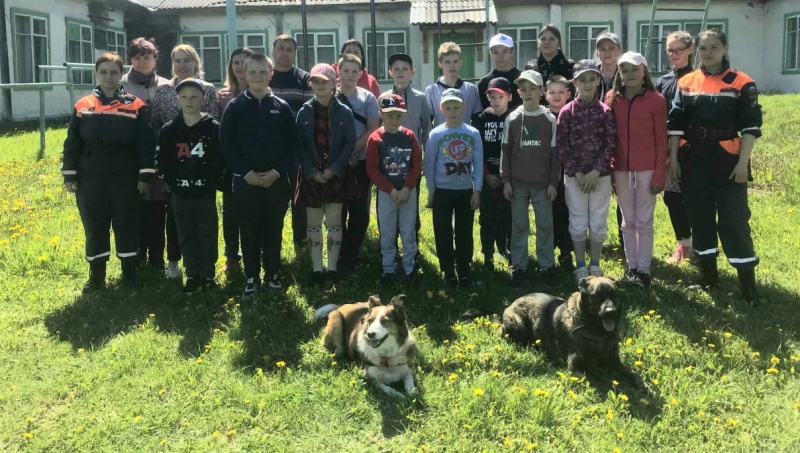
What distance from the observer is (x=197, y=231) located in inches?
228

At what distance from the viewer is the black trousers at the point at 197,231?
18.7ft

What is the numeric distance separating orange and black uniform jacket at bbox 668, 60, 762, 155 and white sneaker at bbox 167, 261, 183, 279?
15.3 ft

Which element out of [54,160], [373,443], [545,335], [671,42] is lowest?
[373,443]

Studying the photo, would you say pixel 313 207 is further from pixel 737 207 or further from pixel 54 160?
pixel 54 160

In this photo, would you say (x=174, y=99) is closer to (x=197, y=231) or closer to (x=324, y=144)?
(x=197, y=231)

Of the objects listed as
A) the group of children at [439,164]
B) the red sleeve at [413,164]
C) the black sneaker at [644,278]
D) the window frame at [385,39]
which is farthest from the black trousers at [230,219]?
the window frame at [385,39]

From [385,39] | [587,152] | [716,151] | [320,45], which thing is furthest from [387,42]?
[716,151]

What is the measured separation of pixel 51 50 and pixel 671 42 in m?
17.3

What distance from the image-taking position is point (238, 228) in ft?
19.2

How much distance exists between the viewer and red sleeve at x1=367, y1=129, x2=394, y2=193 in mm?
5680

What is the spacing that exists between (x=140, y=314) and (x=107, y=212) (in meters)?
1.05

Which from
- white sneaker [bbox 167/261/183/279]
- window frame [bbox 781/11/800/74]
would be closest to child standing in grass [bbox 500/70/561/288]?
white sneaker [bbox 167/261/183/279]

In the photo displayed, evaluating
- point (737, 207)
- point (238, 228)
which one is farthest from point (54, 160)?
point (737, 207)

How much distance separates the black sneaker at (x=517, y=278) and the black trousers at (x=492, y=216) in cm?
45
